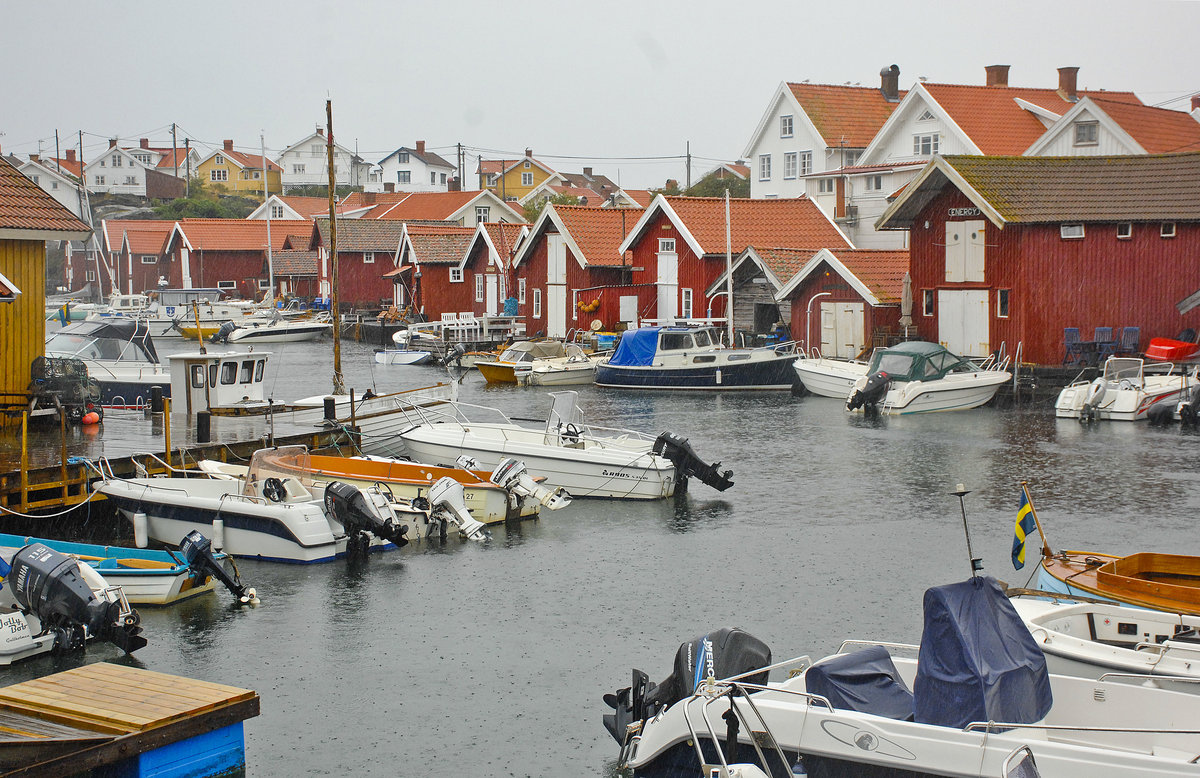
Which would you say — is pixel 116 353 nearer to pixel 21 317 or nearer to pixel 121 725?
pixel 21 317

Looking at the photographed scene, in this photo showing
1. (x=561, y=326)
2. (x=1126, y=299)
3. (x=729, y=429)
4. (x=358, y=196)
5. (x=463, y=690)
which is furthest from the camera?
(x=358, y=196)

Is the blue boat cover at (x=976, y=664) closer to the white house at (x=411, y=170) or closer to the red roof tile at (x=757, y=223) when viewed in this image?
the red roof tile at (x=757, y=223)

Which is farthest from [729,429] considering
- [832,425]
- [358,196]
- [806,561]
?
[358,196]

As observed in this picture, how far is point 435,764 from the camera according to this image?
9.70 metres

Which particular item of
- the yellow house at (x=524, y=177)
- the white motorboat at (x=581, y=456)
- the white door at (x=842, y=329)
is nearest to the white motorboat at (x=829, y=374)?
the white door at (x=842, y=329)

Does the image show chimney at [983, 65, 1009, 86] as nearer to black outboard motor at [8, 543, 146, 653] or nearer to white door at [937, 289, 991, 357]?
white door at [937, 289, 991, 357]

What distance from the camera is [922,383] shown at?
99.5ft

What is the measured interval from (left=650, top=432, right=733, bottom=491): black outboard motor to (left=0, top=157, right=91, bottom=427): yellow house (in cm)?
1057

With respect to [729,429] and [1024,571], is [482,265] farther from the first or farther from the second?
[1024,571]

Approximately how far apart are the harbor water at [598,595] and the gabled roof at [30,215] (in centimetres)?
812

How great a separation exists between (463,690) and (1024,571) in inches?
314

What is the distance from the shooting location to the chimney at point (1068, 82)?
5228 centimetres

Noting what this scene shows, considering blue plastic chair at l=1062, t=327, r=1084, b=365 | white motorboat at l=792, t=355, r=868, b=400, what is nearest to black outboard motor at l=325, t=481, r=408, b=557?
white motorboat at l=792, t=355, r=868, b=400

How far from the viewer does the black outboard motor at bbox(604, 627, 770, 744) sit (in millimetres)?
8633
